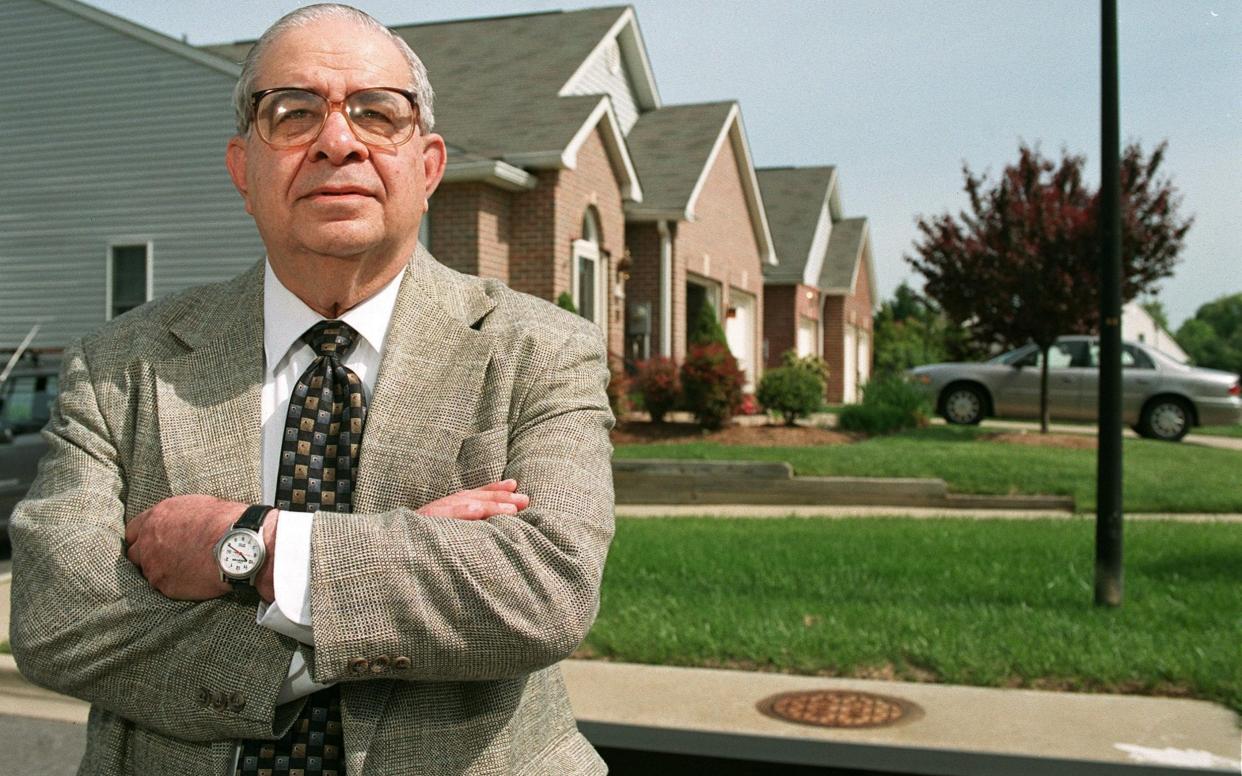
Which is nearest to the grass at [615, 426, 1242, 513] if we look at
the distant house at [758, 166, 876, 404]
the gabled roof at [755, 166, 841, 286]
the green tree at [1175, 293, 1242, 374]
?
the distant house at [758, 166, 876, 404]

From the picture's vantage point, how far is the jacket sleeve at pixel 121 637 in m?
1.71

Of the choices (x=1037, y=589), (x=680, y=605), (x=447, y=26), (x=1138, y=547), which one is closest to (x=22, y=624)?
(x=680, y=605)

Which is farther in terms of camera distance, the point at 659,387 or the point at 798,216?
the point at 798,216

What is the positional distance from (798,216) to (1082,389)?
13.8 metres

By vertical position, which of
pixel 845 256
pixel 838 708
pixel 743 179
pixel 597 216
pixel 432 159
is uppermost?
pixel 743 179

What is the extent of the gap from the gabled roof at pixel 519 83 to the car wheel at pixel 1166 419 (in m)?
9.10

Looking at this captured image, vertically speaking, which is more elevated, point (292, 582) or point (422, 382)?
point (422, 382)

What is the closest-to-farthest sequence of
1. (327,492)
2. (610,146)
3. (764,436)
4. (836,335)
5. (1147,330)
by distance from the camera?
(327,492) → (764,436) → (610,146) → (836,335) → (1147,330)

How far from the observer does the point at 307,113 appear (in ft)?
Answer: 6.13

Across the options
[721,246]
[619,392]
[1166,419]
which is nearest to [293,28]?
[619,392]

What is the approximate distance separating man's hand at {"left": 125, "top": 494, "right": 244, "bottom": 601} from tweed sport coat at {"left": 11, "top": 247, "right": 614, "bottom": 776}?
0.09 feet

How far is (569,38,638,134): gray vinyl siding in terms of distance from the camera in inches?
769

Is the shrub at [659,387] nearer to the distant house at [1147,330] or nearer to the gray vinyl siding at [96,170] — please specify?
the gray vinyl siding at [96,170]

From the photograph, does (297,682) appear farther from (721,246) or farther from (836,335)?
(836,335)
